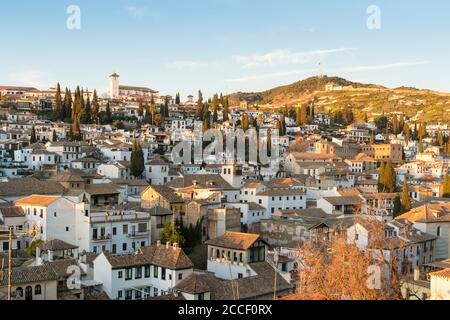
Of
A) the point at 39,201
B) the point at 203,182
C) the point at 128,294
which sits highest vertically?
the point at 39,201

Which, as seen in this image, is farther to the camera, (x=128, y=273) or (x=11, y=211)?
(x=11, y=211)

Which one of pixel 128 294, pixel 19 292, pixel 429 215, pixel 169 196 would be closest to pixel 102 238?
pixel 128 294

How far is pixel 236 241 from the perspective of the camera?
3466cm

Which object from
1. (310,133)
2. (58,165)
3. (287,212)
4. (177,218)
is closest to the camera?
(177,218)

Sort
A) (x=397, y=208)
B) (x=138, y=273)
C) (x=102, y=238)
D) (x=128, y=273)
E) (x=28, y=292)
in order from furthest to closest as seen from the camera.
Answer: (x=397, y=208) → (x=102, y=238) → (x=138, y=273) → (x=128, y=273) → (x=28, y=292)

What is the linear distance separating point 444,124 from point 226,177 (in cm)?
10898

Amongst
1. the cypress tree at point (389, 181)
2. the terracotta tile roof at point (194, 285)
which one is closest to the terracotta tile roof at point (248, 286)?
the terracotta tile roof at point (194, 285)

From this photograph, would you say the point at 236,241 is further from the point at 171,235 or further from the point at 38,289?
the point at 38,289

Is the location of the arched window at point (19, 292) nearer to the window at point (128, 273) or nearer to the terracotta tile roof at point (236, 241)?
the window at point (128, 273)

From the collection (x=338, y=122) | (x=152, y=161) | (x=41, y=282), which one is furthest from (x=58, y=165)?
(x=338, y=122)

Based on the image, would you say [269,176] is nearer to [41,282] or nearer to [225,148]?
[225,148]

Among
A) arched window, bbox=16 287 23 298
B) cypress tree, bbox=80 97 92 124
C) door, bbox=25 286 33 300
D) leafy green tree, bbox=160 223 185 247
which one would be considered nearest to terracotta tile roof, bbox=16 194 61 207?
leafy green tree, bbox=160 223 185 247

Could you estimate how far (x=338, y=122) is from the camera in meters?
129

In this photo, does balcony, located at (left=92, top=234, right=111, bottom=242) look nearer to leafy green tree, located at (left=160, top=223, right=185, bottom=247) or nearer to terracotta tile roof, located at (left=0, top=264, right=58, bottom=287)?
leafy green tree, located at (left=160, top=223, right=185, bottom=247)
